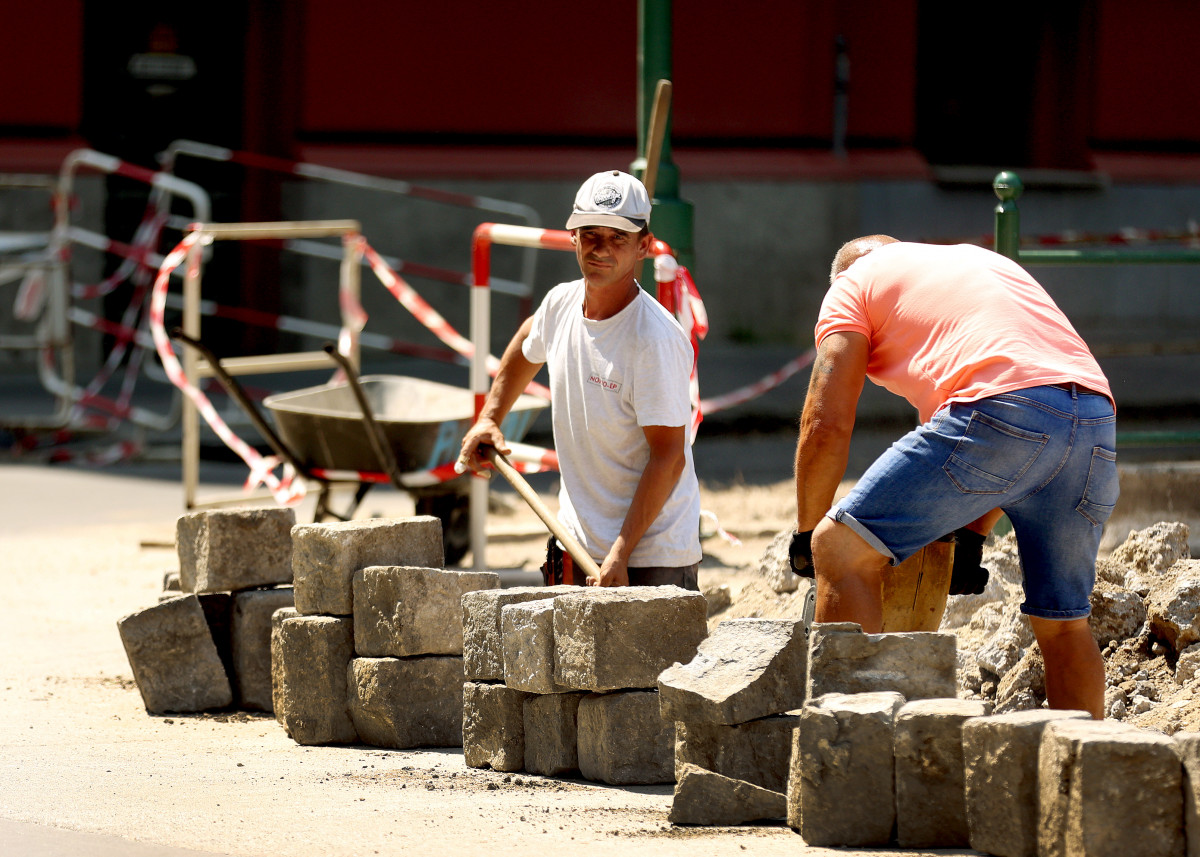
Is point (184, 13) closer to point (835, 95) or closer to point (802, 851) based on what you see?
point (835, 95)

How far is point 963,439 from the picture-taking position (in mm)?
3670

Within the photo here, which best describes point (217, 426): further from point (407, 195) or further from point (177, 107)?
point (177, 107)

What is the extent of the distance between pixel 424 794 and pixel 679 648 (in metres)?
0.73

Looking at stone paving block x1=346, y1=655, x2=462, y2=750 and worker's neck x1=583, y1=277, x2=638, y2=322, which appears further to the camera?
stone paving block x1=346, y1=655, x2=462, y2=750

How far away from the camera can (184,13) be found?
42.8 ft

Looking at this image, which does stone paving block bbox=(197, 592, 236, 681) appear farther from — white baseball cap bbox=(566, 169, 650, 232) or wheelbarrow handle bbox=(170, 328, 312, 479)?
white baseball cap bbox=(566, 169, 650, 232)

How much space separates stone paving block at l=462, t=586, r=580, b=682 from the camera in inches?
166

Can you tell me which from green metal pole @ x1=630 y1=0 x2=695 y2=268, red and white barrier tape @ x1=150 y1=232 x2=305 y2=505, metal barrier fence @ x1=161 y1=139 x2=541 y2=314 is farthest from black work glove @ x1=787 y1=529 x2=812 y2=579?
metal barrier fence @ x1=161 y1=139 x2=541 y2=314

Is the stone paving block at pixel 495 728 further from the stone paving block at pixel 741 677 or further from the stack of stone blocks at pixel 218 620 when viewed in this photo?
the stack of stone blocks at pixel 218 620

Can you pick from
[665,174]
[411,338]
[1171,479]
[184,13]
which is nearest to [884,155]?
[411,338]

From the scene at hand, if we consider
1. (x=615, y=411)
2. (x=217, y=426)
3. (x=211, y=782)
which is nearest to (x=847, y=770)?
(x=615, y=411)

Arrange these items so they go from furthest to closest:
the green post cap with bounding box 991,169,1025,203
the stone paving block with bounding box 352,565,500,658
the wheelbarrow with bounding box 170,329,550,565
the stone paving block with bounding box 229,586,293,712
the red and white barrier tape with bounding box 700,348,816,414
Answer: the red and white barrier tape with bounding box 700,348,816,414, the wheelbarrow with bounding box 170,329,550,565, the green post cap with bounding box 991,169,1025,203, the stone paving block with bounding box 229,586,293,712, the stone paving block with bounding box 352,565,500,658

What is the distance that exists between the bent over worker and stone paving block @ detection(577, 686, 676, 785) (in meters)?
0.52

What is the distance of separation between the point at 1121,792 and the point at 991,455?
2.84 ft
